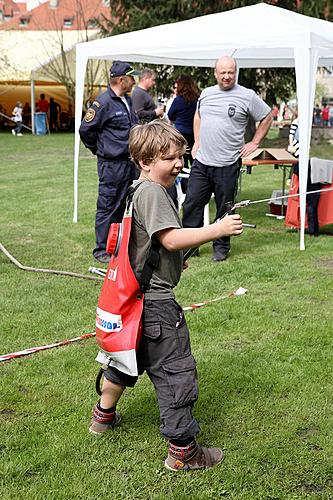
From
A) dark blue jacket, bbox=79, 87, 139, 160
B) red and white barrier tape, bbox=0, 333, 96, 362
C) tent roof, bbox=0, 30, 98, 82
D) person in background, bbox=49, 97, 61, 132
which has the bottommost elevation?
red and white barrier tape, bbox=0, 333, 96, 362

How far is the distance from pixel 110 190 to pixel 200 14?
14531 millimetres

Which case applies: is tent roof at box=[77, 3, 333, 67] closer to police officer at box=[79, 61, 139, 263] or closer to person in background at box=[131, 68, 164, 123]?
person in background at box=[131, 68, 164, 123]

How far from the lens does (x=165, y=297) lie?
112 inches

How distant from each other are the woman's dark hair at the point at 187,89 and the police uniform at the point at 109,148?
214 cm

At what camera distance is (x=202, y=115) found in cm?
688

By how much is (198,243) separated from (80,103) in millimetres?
6456

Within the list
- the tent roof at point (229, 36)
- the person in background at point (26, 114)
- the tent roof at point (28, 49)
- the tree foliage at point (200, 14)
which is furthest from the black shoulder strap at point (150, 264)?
the person in background at point (26, 114)

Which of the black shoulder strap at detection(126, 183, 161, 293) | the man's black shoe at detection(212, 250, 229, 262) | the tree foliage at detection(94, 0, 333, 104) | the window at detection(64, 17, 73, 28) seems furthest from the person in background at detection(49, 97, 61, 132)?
the black shoulder strap at detection(126, 183, 161, 293)

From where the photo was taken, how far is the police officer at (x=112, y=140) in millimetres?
6613

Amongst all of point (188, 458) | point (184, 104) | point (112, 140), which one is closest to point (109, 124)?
point (112, 140)

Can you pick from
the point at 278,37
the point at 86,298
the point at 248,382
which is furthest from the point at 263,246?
the point at 248,382

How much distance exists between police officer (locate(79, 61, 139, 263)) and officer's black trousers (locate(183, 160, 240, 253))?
641 millimetres

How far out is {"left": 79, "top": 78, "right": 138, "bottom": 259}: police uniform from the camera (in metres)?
6.65

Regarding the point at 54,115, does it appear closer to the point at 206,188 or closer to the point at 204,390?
the point at 206,188
